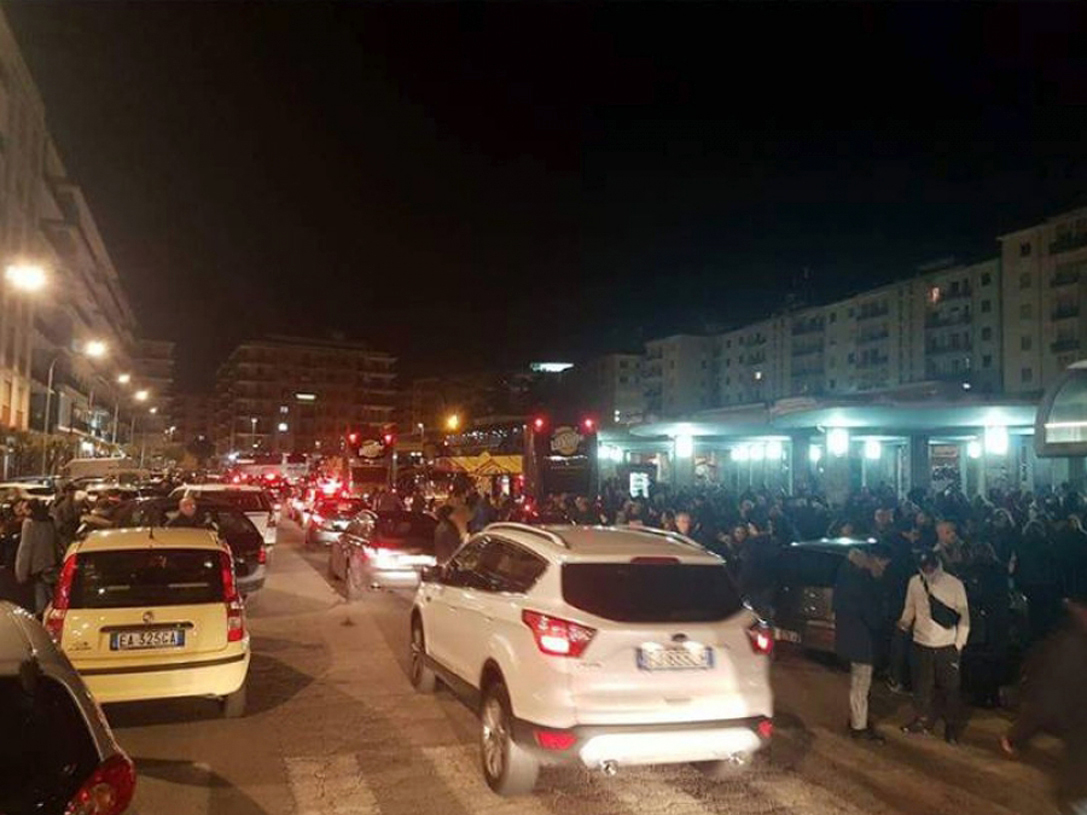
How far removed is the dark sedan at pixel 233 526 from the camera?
14.5 meters

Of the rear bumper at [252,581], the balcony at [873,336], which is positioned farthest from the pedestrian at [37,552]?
the balcony at [873,336]

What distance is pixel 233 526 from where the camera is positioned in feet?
51.3

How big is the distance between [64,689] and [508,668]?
351 cm

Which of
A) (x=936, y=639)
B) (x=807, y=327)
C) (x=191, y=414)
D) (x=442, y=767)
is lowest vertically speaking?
(x=442, y=767)

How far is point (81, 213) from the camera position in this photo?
68.0 m

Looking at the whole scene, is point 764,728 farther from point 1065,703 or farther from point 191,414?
point 191,414

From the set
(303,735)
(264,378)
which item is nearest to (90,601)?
(303,735)

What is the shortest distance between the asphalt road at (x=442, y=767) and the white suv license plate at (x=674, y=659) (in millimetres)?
944

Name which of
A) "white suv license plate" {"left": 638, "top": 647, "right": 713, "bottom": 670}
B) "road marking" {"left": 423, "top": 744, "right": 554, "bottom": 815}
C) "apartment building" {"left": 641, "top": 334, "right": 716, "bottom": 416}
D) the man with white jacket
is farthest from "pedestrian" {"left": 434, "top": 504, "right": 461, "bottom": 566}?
"apartment building" {"left": 641, "top": 334, "right": 716, "bottom": 416}

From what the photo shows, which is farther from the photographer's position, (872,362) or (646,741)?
(872,362)

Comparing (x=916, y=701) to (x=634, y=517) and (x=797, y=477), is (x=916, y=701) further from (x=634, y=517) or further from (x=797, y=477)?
(x=797, y=477)

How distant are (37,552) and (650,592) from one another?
28.5 feet

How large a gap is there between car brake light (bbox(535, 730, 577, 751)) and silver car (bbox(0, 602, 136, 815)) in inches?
121

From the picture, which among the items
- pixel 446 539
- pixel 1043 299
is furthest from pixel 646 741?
pixel 1043 299
